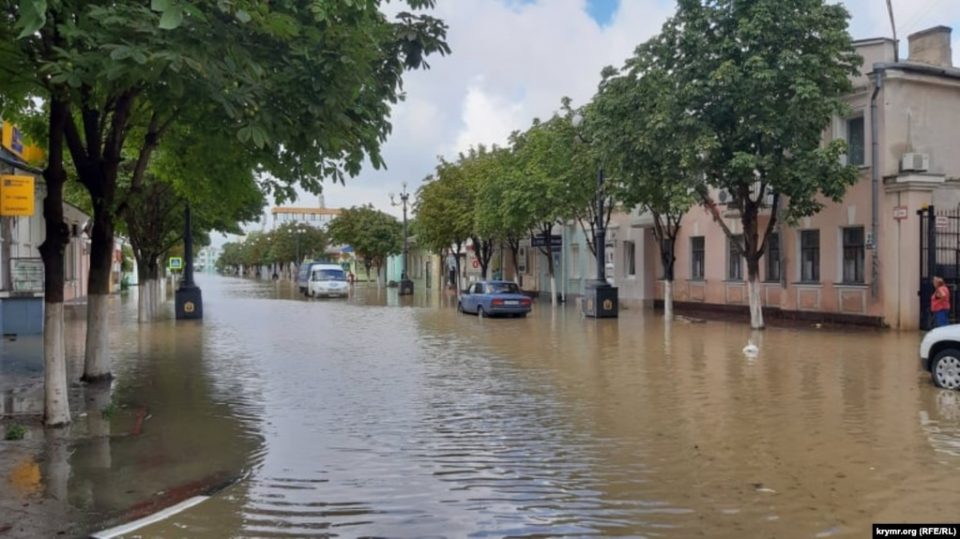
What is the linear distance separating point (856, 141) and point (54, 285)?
2203cm

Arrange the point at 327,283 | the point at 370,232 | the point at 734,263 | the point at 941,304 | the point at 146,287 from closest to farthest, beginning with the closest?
the point at 941,304
the point at 146,287
the point at 734,263
the point at 327,283
the point at 370,232

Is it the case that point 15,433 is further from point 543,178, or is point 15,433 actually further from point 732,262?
point 732,262

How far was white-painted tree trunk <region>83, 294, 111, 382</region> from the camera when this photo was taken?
37.2 feet

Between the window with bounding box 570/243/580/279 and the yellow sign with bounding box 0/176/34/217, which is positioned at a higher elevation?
the yellow sign with bounding box 0/176/34/217

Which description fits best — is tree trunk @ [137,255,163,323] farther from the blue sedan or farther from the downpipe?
the downpipe

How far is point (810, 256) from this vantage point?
81.6ft

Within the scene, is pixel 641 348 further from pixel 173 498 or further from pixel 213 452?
pixel 173 498

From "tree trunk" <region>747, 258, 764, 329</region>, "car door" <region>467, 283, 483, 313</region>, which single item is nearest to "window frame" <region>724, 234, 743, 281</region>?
"tree trunk" <region>747, 258, 764, 329</region>

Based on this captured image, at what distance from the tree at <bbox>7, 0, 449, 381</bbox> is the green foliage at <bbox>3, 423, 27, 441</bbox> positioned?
338 centimetres

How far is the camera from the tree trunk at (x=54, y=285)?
8492 mm

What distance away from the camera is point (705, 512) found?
575 cm

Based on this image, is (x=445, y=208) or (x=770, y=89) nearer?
(x=770, y=89)

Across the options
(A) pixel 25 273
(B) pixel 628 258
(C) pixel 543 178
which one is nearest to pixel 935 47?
(C) pixel 543 178

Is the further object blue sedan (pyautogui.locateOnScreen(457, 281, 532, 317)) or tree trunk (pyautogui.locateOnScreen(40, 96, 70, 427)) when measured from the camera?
blue sedan (pyautogui.locateOnScreen(457, 281, 532, 317))
